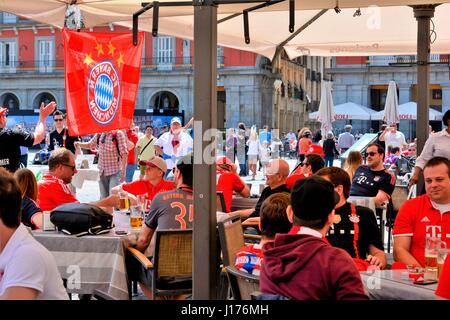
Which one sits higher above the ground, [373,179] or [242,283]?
[373,179]

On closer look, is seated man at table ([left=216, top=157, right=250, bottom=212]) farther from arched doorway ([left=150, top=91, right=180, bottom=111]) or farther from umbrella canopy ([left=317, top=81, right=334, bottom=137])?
arched doorway ([left=150, top=91, right=180, bottom=111])

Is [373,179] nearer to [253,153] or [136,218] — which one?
[136,218]

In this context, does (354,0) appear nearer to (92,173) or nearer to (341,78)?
(92,173)

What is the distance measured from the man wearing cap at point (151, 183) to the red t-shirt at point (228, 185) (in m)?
0.79

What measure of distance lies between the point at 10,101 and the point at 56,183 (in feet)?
166

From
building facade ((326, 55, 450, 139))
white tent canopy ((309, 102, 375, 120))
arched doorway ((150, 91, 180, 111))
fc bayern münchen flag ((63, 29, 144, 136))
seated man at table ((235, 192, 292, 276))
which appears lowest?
seated man at table ((235, 192, 292, 276))

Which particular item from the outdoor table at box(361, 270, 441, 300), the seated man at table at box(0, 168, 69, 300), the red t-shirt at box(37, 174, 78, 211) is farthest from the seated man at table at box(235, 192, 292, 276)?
the red t-shirt at box(37, 174, 78, 211)

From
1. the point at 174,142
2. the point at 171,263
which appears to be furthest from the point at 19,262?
the point at 174,142

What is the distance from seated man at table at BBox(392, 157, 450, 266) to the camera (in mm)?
4457

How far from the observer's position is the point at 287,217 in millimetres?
3547

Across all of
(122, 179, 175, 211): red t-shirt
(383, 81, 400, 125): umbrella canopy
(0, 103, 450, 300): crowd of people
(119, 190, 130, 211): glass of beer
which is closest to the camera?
(0, 103, 450, 300): crowd of people

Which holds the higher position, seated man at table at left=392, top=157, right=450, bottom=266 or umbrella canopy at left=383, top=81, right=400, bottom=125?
umbrella canopy at left=383, top=81, right=400, bottom=125

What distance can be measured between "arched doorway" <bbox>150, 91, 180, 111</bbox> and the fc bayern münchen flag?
4599 centimetres
